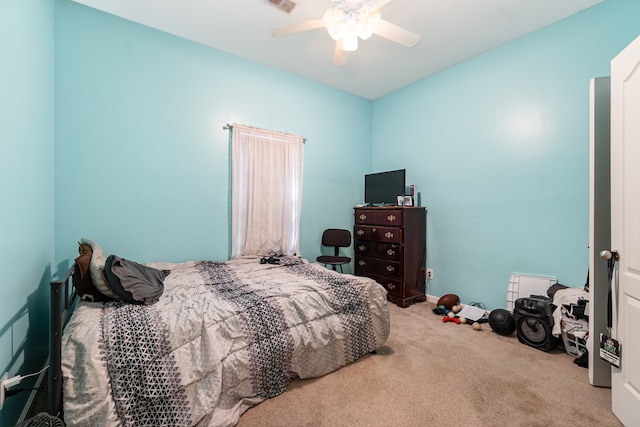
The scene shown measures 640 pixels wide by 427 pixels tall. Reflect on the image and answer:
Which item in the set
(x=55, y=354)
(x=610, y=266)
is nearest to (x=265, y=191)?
(x=55, y=354)

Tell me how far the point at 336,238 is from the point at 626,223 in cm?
277

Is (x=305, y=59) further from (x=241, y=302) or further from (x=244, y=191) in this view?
(x=241, y=302)

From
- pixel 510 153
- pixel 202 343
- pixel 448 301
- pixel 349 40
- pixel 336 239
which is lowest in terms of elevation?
pixel 448 301

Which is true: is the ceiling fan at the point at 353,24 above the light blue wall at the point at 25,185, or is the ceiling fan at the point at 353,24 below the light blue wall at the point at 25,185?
above

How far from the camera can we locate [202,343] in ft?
5.02

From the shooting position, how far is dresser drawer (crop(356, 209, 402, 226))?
345 cm

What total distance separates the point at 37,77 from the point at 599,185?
3825 millimetres

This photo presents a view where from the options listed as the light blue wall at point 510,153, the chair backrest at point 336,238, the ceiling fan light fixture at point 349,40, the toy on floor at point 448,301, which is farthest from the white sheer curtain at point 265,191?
the toy on floor at point 448,301

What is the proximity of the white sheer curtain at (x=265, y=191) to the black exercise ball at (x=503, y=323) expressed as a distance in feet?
7.41

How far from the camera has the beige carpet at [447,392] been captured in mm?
1562

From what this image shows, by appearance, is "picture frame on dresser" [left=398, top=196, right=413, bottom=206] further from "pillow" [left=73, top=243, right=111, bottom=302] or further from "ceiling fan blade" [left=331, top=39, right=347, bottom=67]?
"pillow" [left=73, top=243, right=111, bottom=302]

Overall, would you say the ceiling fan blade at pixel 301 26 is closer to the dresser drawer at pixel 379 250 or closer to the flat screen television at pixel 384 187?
the flat screen television at pixel 384 187

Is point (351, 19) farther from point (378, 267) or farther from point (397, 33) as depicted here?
point (378, 267)

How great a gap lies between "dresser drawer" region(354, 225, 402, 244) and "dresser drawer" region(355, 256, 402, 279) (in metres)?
0.28
